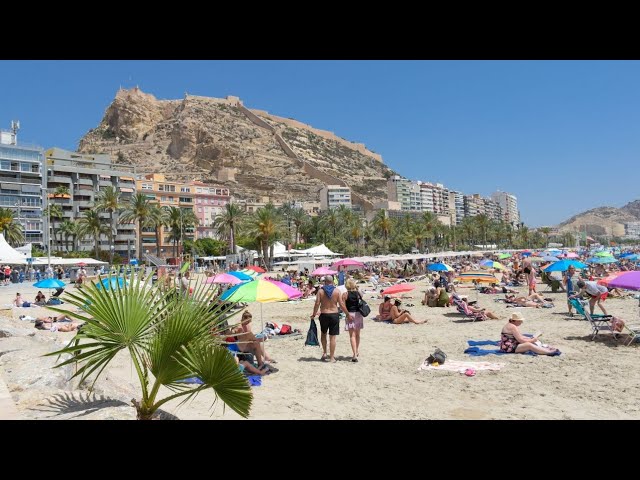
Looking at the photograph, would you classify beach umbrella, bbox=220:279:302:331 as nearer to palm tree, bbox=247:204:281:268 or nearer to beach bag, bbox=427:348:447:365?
beach bag, bbox=427:348:447:365

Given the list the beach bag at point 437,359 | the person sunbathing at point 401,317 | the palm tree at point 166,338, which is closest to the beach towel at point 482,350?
the beach bag at point 437,359

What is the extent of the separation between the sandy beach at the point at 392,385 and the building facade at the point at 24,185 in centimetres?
5628

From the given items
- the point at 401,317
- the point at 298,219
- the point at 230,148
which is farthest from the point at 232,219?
the point at 230,148

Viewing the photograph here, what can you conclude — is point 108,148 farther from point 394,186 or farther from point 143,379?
point 143,379

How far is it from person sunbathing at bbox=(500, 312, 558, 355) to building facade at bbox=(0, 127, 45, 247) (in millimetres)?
59381

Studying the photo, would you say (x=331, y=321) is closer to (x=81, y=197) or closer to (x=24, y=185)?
(x=24, y=185)

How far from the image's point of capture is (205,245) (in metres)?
65.2

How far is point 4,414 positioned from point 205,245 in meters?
63.0

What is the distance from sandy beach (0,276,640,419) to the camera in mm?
4719

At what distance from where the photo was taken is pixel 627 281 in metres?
8.92

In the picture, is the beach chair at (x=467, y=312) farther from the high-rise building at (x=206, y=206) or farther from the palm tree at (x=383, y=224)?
the high-rise building at (x=206, y=206)
